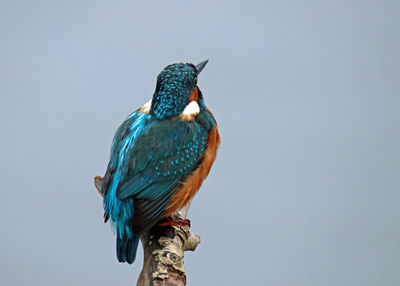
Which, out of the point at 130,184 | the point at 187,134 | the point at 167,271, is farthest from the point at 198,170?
the point at 167,271

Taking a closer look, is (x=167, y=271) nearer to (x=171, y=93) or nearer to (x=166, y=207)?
(x=166, y=207)

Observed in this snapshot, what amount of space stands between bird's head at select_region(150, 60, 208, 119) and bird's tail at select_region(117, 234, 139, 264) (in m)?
0.56

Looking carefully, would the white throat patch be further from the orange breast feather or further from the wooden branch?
the wooden branch

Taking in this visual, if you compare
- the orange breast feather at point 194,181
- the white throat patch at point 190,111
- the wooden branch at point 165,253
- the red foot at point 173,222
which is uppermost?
the white throat patch at point 190,111

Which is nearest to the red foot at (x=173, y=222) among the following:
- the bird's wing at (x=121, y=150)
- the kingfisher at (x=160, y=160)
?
the kingfisher at (x=160, y=160)

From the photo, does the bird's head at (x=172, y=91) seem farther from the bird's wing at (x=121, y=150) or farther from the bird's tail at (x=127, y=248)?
the bird's tail at (x=127, y=248)

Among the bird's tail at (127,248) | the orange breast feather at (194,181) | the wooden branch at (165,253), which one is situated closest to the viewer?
the wooden branch at (165,253)

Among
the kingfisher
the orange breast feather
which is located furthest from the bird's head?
the orange breast feather

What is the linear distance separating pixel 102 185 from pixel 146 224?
0.31 metres

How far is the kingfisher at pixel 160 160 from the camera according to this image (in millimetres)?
A: 2611

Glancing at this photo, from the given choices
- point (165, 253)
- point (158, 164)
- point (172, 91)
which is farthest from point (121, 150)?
point (165, 253)

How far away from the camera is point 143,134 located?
8.91ft

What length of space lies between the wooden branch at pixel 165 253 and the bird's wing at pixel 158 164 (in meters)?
0.12

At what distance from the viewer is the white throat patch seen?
9.11 ft
